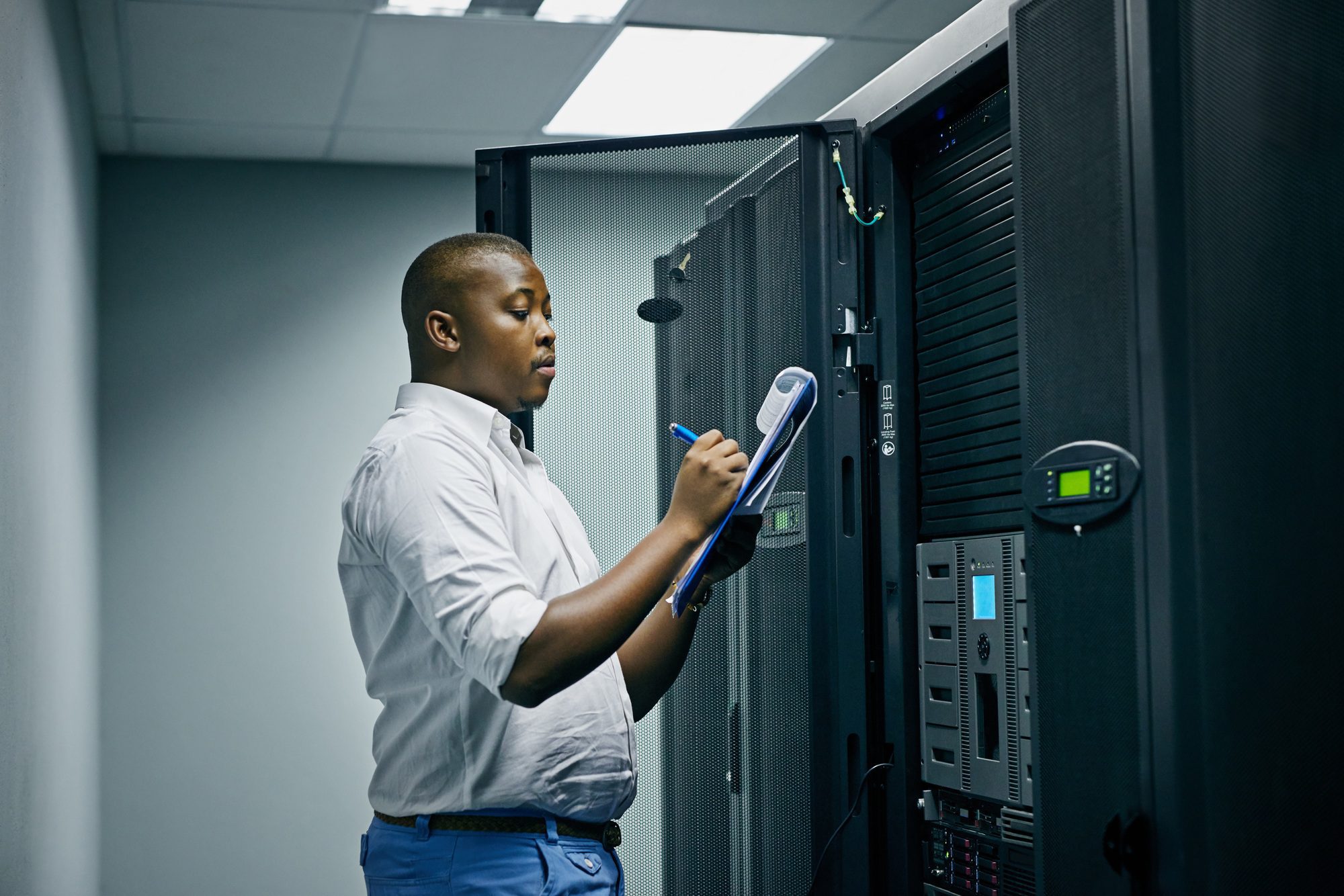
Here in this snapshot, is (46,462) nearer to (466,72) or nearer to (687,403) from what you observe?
(687,403)

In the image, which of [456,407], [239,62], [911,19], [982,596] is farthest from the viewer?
[239,62]

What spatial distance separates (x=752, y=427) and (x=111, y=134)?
11.1ft

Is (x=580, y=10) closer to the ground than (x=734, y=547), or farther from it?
farther from it

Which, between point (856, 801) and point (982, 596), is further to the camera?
point (856, 801)

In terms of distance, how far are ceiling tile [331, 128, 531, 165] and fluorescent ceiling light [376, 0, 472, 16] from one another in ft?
3.02

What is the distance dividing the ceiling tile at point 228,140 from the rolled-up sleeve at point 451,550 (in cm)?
341

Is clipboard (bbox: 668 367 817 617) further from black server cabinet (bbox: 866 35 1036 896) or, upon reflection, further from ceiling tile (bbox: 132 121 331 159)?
ceiling tile (bbox: 132 121 331 159)

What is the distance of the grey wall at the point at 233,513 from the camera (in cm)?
436

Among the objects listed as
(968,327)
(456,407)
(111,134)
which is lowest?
(456,407)

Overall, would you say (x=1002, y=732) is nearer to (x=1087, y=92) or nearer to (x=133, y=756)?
(x=1087, y=92)

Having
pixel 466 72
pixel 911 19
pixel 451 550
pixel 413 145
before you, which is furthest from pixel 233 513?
pixel 451 550

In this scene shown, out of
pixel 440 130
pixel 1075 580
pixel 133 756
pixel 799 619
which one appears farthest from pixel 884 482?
pixel 133 756

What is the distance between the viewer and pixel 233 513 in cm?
448

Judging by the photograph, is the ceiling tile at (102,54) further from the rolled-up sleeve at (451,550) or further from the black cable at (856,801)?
the black cable at (856,801)
